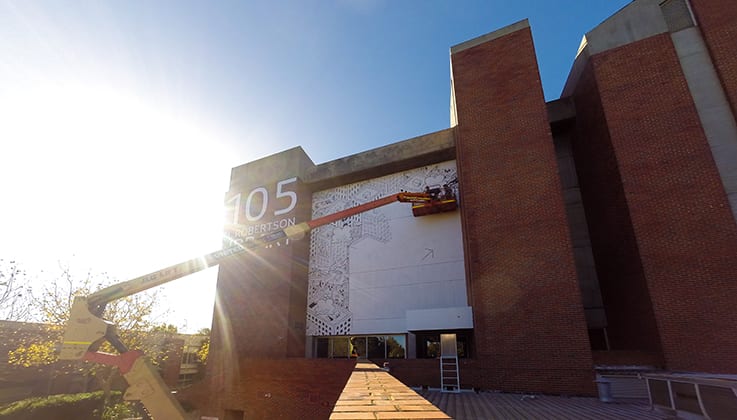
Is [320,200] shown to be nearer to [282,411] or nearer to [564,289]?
[282,411]

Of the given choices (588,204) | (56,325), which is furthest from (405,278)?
(56,325)

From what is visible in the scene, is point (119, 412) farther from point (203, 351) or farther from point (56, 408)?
point (203, 351)

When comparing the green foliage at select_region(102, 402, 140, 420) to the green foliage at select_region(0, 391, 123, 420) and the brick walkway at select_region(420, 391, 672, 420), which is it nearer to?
the green foliage at select_region(0, 391, 123, 420)

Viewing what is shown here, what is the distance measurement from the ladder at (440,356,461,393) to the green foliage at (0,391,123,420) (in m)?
14.4

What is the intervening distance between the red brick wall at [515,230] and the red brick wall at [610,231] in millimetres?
2257

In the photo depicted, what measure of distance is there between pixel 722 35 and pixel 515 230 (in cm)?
1058

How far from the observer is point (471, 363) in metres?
12.3

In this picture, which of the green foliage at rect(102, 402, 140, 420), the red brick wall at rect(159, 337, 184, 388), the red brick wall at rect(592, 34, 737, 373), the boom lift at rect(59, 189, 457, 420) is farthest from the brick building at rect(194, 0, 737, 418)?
the red brick wall at rect(159, 337, 184, 388)

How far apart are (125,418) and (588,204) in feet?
76.9

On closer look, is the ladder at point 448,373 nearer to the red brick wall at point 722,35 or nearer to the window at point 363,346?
the window at point 363,346

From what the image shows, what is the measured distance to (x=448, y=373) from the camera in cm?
1245

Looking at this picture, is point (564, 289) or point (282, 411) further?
point (282, 411)

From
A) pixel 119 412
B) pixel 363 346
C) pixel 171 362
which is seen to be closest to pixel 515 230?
pixel 363 346

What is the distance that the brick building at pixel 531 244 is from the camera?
1155cm
